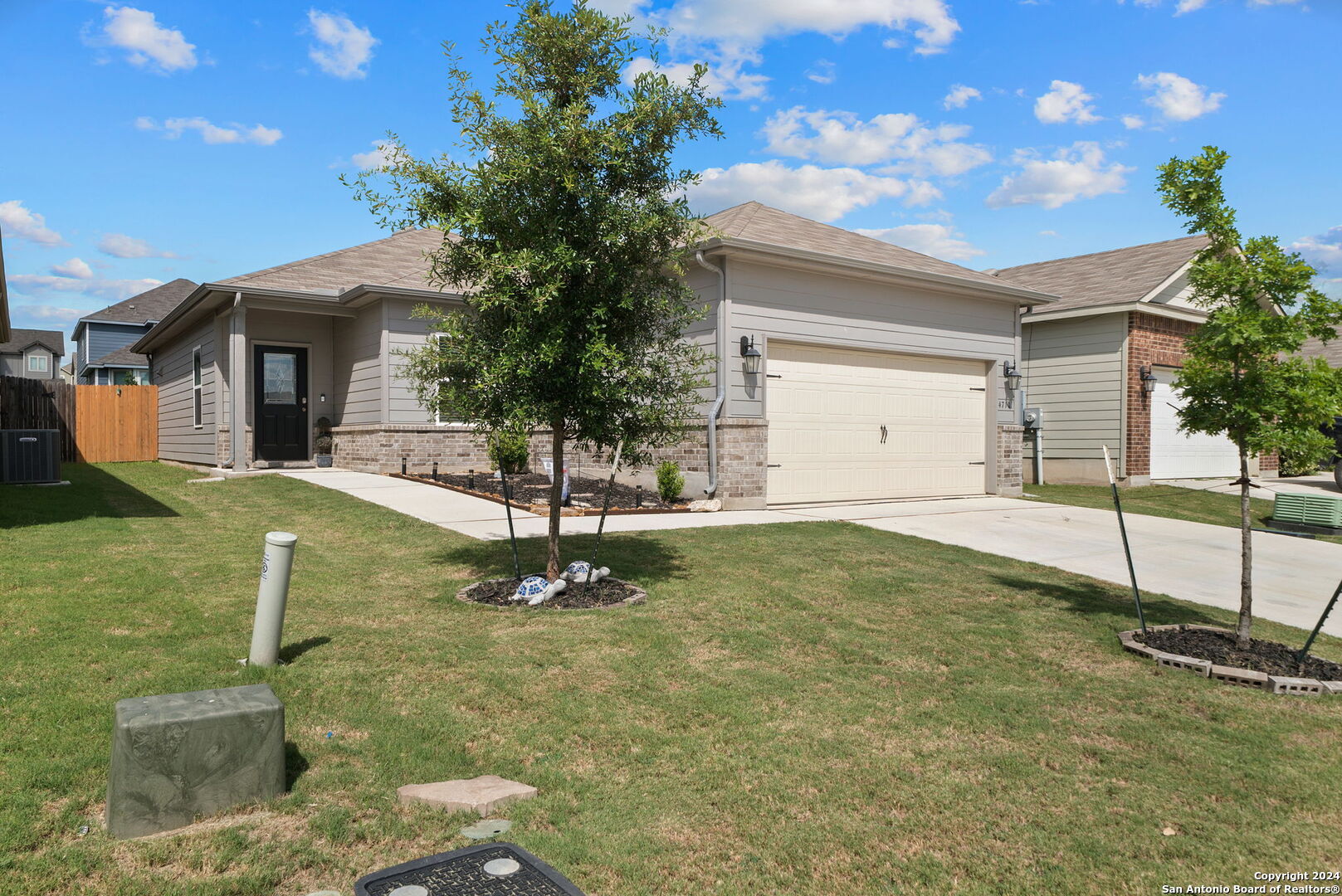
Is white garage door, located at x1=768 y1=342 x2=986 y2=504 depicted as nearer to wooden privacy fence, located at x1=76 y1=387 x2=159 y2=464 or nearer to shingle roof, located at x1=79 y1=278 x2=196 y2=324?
wooden privacy fence, located at x1=76 y1=387 x2=159 y2=464

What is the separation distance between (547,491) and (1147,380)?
12.2 m

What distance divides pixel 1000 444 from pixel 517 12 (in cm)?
1138

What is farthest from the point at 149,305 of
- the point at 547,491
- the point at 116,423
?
the point at 547,491

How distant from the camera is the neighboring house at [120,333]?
3045 centimetres

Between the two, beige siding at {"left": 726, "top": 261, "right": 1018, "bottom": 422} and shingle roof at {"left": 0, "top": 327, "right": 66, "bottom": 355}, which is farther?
shingle roof at {"left": 0, "top": 327, "right": 66, "bottom": 355}

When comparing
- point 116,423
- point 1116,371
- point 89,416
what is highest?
point 1116,371

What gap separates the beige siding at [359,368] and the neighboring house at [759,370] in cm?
5

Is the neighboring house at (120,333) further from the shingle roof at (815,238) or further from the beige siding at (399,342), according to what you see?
the shingle roof at (815,238)

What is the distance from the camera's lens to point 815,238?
502 inches

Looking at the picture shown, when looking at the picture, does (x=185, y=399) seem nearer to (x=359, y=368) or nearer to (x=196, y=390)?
(x=196, y=390)

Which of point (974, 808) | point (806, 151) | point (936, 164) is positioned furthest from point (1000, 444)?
point (974, 808)

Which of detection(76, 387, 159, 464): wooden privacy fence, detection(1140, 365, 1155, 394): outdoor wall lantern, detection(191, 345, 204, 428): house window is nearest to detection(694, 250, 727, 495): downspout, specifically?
detection(1140, 365, 1155, 394): outdoor wall lantern

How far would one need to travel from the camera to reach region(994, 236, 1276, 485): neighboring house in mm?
15805

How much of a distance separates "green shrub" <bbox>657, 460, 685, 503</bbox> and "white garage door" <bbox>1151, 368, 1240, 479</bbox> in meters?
10.8
